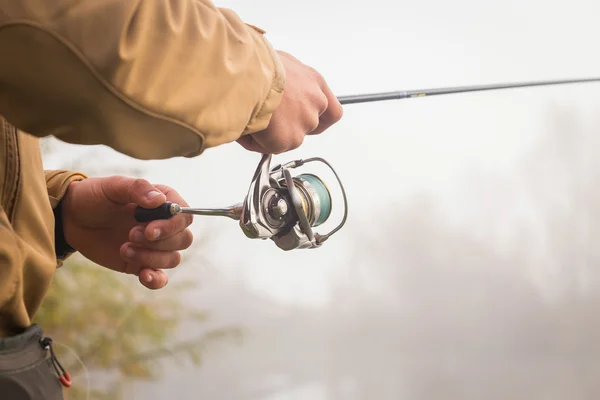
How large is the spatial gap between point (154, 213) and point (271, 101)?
1.43 ft

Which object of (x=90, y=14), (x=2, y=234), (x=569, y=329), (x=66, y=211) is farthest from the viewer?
(x=569, y=329)

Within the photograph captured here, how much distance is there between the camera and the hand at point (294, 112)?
788mm

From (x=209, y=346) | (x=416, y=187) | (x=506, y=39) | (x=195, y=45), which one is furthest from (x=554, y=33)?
(x=195, y=45)

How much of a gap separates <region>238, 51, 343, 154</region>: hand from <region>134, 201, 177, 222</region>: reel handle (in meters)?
0.30

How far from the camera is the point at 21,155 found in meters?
0.79

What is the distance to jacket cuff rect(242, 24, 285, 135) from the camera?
2.46ft

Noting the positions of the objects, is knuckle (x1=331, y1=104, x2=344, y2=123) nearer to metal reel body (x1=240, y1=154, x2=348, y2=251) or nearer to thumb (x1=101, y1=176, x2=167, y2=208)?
metal reel body (x1=240, y1=154, x2=348, y2=251)

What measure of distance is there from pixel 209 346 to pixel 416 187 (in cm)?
95

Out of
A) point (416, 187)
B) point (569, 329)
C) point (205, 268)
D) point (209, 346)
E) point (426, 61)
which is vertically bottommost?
point (209, 346)

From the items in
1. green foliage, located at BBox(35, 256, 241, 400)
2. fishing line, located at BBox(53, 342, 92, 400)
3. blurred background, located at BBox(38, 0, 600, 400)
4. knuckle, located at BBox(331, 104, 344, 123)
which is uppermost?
knuckle, located at BBox(331, 104, 344, 123)

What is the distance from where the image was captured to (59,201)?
1.22 m

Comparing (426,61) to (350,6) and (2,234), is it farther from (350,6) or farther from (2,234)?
(2,234)

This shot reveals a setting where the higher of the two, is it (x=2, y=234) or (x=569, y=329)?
(x=2, y=234)

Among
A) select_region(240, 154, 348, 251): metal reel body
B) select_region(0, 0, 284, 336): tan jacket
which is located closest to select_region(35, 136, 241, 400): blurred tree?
select_region(240, 154, 348, 251): metal reel body
